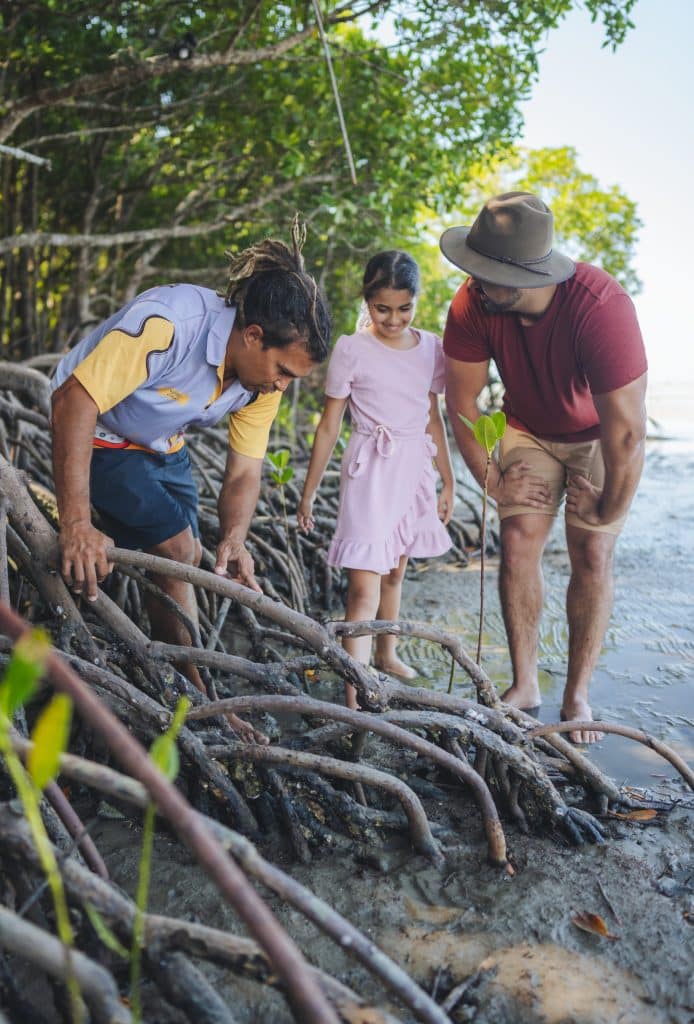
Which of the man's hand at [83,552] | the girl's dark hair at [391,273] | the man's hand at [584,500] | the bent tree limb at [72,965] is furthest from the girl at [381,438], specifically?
the bent tree limb at [72,965]

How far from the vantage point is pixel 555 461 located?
122 inches

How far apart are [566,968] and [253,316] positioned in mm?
1752

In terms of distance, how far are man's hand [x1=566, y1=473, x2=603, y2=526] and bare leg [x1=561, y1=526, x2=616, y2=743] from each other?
0.05 metres

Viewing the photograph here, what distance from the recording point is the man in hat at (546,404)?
267cm

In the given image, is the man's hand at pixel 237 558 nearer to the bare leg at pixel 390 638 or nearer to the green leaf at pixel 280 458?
the bare leg at pixel 390 638

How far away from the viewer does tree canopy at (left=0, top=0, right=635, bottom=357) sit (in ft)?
17.7

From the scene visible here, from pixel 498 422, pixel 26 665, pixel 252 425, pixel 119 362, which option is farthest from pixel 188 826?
pixel 252 425

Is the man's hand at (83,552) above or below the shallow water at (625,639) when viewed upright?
above

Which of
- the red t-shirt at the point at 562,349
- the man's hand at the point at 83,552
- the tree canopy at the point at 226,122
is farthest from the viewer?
the tree canopy at the point at 226,122

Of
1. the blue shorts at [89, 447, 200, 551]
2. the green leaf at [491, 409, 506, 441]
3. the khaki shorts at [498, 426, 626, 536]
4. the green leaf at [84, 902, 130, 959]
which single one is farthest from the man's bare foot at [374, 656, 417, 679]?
the green leaf at [84, 902, 130, 959]

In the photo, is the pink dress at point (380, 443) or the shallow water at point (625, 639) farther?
the pink dress at point (380, 443)

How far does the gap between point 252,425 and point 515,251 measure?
1004mm

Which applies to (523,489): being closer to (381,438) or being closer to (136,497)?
(381,438)

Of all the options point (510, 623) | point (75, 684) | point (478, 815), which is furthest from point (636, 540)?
point (75, 684)
